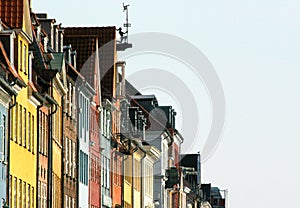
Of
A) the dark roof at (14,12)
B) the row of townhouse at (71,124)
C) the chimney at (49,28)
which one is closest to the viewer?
the row of townhouse at (71,124)

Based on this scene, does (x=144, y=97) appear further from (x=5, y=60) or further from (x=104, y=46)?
(x=5, y=60)

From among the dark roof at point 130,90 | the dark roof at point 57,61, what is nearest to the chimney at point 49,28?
Answer: the dark roof at point 57,61

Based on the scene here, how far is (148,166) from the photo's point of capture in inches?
4742

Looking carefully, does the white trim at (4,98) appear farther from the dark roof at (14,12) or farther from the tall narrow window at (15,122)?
the dark roof at (14,12)

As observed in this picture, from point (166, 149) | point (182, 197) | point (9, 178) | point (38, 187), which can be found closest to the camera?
point (9, 178)

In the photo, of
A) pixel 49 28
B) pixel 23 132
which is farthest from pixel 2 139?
pixel 49 28

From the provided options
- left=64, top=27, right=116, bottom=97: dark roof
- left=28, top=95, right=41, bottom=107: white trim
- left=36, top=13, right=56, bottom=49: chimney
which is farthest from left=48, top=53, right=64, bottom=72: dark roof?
left=64, top=27, right=116, bottom=97: dark roof

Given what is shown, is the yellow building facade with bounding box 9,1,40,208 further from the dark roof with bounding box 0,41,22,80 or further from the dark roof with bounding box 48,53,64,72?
the dark roof with bounding box 48,53,64,72

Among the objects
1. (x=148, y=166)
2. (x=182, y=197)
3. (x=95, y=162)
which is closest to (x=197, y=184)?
(x=182, y=197)

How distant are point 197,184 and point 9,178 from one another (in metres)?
112

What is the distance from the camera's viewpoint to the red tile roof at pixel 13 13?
2442 inches

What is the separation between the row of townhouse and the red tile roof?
0.04 m

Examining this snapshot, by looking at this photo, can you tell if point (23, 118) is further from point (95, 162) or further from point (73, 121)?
point (95, 162)

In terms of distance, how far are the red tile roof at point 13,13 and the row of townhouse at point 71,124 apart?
0.12ft
